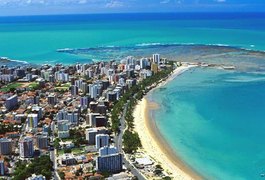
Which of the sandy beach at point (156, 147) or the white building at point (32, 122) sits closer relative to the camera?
the sandy beach at point (156, 147)

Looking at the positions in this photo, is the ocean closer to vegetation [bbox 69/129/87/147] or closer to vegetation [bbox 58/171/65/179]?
vegetation [bbox 69/129/87/147]

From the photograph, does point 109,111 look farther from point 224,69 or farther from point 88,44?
point 88,44

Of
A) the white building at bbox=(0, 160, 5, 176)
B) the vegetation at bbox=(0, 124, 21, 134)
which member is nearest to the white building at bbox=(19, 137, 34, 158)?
the white building at bbox=(0, 160, 5, 176)

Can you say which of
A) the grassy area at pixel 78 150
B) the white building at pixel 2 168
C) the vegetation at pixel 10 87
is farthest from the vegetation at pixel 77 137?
the vegetation at pixel 10 87

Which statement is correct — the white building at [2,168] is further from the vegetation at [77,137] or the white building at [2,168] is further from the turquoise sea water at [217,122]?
the turquoise sea water at [217,122]

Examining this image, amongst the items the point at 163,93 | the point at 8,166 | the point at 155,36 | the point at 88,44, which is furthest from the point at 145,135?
the point at 155,36

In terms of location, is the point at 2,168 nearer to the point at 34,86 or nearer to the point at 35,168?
the point at 35,168

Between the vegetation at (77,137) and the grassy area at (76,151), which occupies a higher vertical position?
the vegetation at (77,137)
